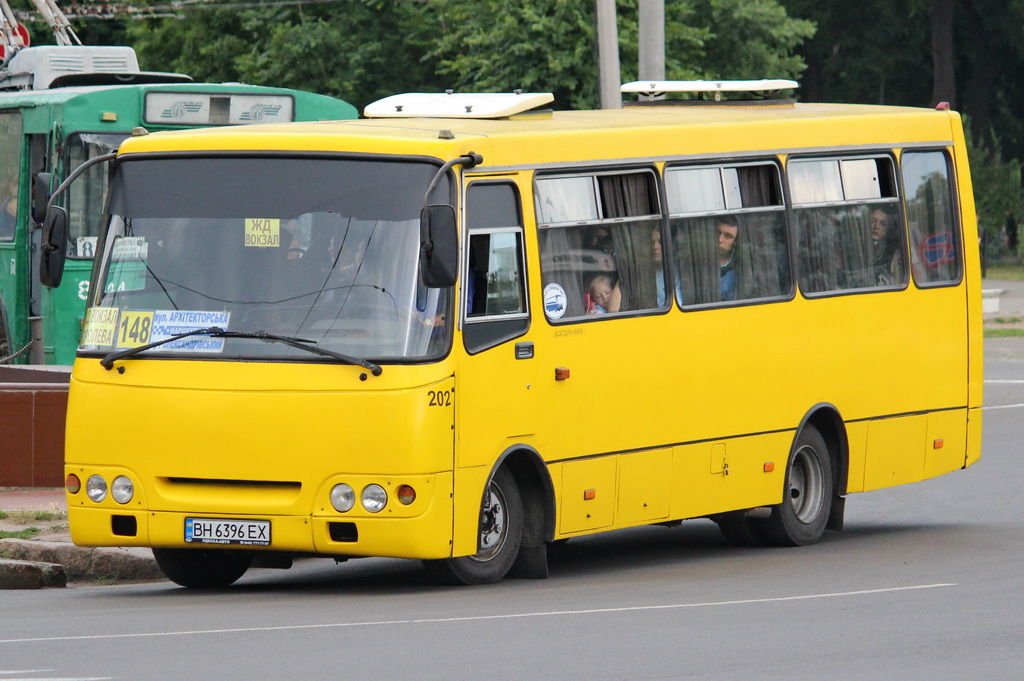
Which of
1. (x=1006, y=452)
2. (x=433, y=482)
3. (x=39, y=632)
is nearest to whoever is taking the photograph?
(x=39, y=632)

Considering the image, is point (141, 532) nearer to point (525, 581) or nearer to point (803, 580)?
point (525, 581)

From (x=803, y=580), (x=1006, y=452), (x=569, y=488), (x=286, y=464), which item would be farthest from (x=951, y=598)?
(x=1006, y=452)

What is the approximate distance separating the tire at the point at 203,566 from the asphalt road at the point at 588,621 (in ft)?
0.53

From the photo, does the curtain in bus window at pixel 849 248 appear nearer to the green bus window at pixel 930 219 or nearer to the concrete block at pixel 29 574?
the green bus window at pixel 930 219

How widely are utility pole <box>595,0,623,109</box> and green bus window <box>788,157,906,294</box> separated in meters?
6.77

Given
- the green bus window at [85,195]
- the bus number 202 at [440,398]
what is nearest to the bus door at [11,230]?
the green bus window at [85,195]

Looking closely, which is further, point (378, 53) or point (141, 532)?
point (378, 53)

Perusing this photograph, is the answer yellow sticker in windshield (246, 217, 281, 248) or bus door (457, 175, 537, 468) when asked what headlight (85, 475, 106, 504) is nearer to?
yellow sticker in windshield (246, 217, 281, 248)

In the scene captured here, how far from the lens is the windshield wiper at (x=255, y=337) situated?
9.78m

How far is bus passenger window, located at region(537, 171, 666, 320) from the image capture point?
36.0 ft

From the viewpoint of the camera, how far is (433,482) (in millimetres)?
9875

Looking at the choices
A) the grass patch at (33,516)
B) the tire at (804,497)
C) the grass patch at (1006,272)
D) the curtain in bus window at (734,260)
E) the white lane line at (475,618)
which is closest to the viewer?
the white lane line at (475,618)

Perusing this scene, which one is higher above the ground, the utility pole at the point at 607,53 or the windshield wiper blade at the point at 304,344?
the utility pole at the point at 607,53

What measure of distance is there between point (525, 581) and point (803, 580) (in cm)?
158
